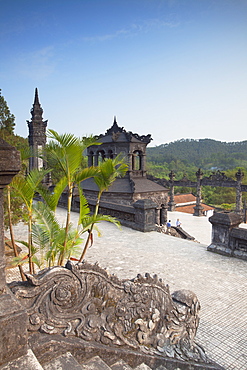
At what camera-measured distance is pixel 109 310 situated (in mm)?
2564

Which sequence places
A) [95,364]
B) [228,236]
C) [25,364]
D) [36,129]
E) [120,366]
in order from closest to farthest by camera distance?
1. [25,364]
2. [95,364]
3. [120,366]
4. [228,236]
5. [36,129]

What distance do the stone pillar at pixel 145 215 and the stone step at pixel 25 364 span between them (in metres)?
7.50

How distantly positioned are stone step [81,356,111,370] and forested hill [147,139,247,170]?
331 ft

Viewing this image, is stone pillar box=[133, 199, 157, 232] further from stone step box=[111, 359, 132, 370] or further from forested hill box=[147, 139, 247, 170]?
forested hill box=[147, 139, 247, 170]

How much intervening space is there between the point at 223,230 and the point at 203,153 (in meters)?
134

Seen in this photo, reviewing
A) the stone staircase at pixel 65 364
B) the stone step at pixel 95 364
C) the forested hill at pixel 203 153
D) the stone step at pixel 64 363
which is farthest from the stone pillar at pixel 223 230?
the forested hill at pixel 203 153

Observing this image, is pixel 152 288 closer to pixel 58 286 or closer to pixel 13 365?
pixel 58 286

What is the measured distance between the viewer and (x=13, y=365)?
186cm

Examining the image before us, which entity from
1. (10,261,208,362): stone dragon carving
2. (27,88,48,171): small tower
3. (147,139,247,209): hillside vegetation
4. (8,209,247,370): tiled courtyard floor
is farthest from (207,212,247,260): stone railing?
(147,139,247,209): hillside vegetation

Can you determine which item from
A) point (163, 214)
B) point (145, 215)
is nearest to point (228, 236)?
point (145, 215)

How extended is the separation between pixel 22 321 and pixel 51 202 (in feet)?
8.90

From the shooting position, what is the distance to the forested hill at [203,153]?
10589cm

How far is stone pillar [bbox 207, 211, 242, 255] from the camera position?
712cm

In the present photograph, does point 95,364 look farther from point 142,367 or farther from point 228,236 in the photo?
point 228,236
